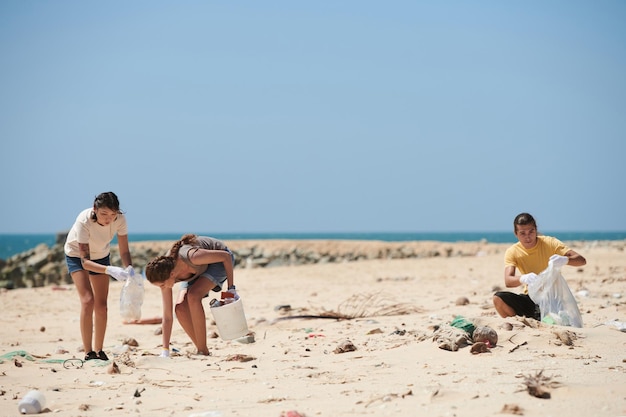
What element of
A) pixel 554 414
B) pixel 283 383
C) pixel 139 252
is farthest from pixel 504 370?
pixel 139 252

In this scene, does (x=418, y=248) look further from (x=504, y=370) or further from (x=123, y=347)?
(x=504, y=370)

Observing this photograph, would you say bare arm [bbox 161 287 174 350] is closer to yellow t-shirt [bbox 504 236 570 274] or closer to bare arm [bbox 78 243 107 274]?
bare arm [bbox 78 243 107 274]

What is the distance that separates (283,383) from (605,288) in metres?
6.32

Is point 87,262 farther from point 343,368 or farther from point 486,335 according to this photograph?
→ point 486,335

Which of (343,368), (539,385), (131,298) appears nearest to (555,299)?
(343,368)

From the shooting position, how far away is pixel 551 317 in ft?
18.5

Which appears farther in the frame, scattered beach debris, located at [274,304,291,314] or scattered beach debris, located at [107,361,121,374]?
scattered beach debris, located at [274,304,291,314]

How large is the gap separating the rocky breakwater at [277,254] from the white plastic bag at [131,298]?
13622 mm

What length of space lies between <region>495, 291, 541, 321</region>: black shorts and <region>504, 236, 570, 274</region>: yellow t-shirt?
9.8 inches

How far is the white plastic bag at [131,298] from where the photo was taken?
5766 millimetres

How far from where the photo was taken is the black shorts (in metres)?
5.93

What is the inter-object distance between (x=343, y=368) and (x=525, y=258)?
2.12 m

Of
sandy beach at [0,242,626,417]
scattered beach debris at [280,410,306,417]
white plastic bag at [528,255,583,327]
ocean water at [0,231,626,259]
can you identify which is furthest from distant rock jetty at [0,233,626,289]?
ocean water at [0,231,626,259]

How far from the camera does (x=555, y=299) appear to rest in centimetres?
565
